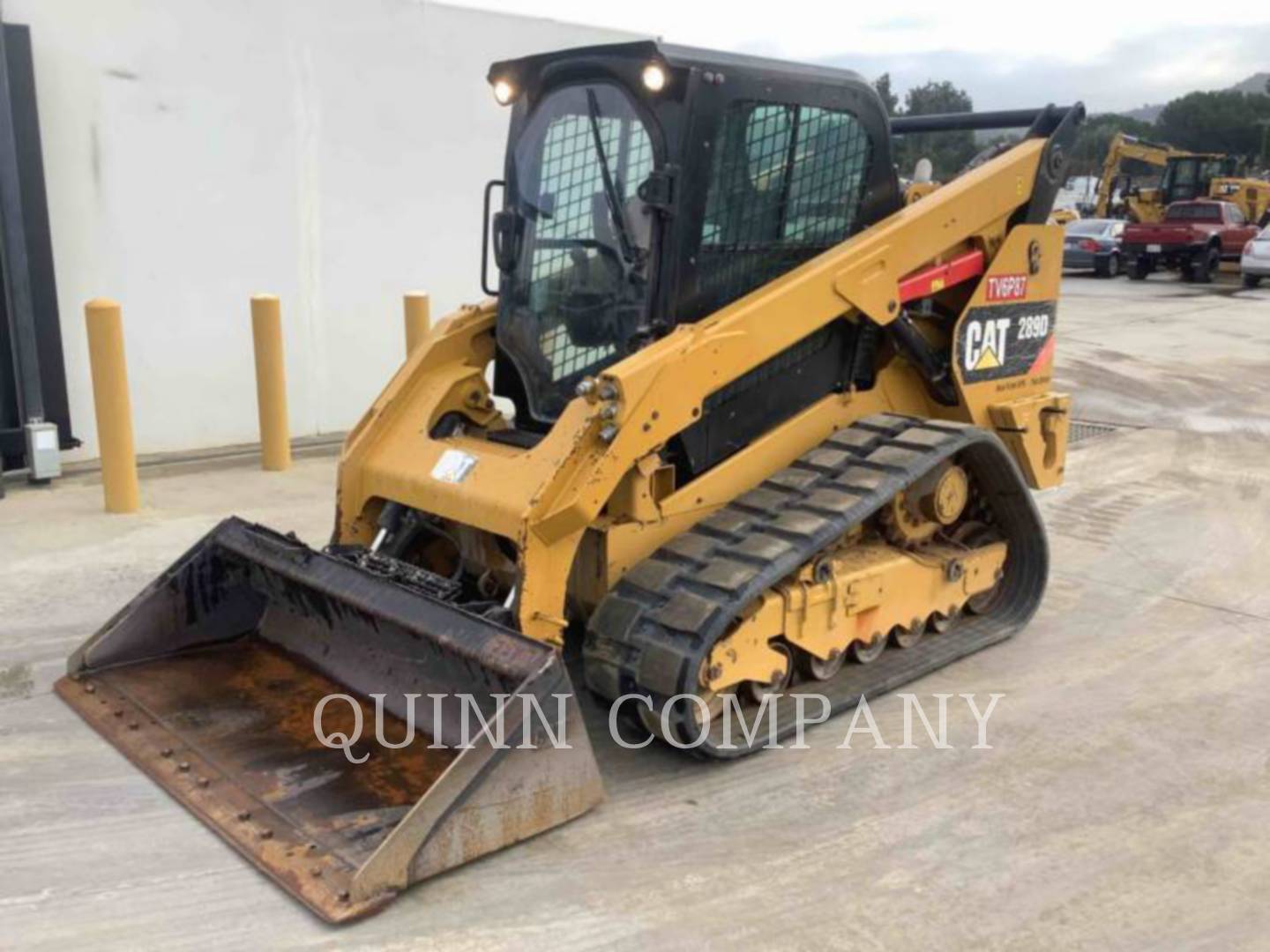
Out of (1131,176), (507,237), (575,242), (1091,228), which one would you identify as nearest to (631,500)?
(575,242)

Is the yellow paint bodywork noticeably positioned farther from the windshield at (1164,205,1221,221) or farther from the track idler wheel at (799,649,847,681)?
the windshield at (1164,205,1221,221)

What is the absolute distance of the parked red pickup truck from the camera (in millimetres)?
25609

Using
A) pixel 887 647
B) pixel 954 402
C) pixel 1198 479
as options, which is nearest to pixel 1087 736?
pixel 887 647

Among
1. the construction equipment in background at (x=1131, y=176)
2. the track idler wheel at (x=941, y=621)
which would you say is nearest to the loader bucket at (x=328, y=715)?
the track idler wheel at (x=941, y=621)

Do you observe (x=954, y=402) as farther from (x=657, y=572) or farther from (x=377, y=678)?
(x=377, y=678)

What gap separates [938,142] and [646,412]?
52377 millimetres

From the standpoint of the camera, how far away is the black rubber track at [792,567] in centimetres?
378

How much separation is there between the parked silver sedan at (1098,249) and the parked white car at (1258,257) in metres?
3.74

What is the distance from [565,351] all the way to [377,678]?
1.46 meters

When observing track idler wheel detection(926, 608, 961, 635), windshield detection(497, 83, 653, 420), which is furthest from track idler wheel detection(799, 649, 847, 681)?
windshield detection(497, 83, 653, 420)

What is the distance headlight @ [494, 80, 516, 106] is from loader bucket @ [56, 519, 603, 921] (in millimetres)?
1987

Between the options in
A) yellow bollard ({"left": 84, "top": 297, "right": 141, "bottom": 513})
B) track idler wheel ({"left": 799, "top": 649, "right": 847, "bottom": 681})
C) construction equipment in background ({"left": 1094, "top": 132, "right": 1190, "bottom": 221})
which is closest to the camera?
track idler wheel ({"left": 799, "top": 649, "right": 847, "bottom": 681})

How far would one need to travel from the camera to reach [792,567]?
3969 mm

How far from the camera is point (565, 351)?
473 cm
